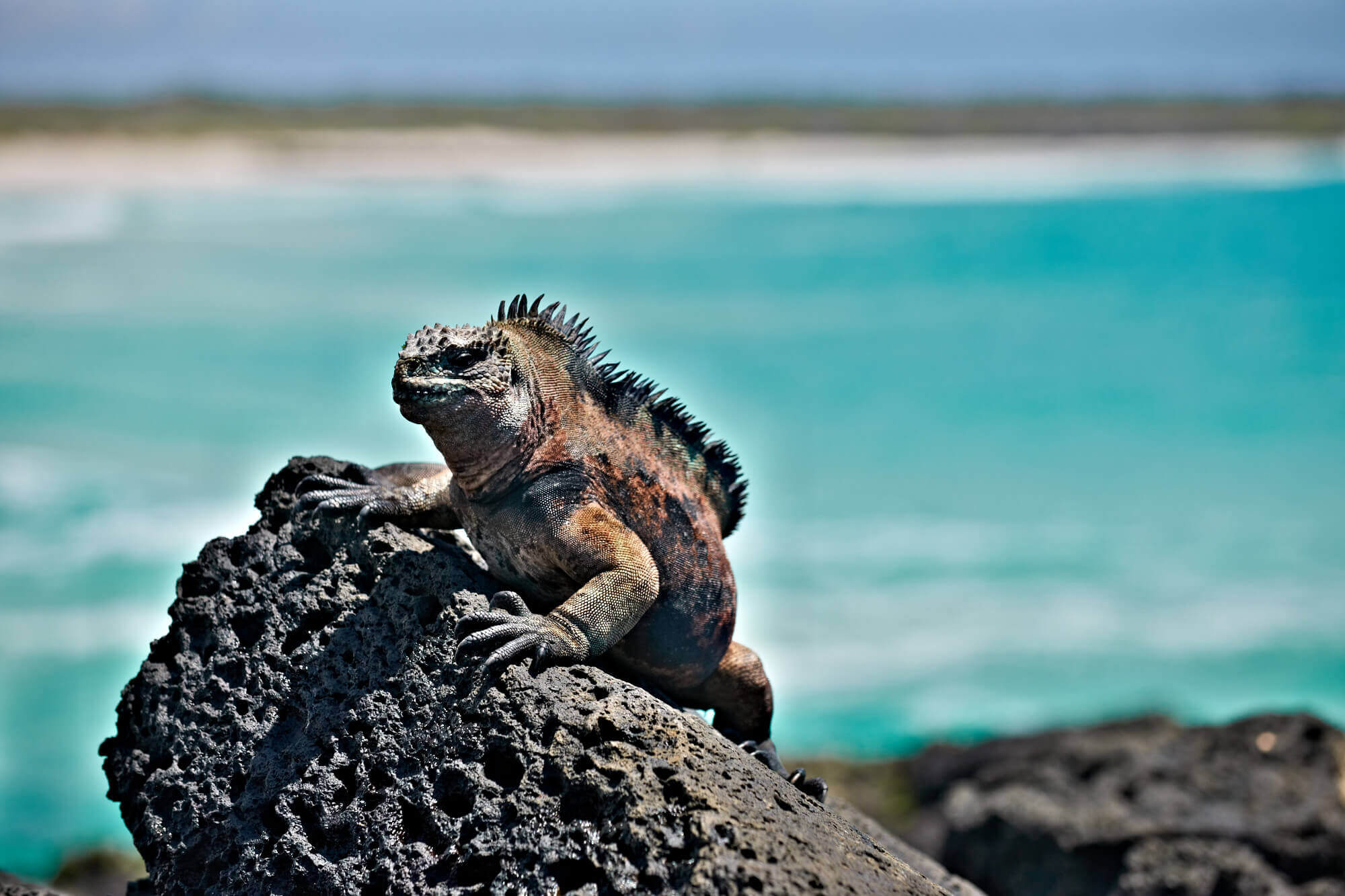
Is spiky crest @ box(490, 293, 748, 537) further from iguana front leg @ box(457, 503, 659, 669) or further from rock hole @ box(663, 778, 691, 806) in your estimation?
rock hole @ box(663, 778, 691, 806)

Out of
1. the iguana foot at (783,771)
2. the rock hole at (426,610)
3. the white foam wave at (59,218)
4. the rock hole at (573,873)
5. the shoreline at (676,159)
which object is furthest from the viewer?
the shoreline at (676,159)

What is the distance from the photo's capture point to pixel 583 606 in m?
3.53

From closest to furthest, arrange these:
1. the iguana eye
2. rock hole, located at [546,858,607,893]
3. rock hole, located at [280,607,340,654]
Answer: rock hole, located at [546,858,607,893], the iguana eye, rock hole, located at [280,607,340,654]

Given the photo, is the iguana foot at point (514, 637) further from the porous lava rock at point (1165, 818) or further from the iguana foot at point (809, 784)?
the porous lava rock at point (1165, 818)

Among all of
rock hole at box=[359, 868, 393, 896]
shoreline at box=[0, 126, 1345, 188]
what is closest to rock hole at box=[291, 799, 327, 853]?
rock hole at box=[359, 868, 393, 896]

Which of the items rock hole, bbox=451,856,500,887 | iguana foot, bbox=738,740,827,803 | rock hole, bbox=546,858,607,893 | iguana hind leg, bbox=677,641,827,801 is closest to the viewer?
rock hole, bbox=546,858,607,893

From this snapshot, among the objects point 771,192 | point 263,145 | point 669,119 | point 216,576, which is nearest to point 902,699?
point 216,576

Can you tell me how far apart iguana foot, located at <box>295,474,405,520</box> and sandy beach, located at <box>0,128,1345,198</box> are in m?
35.1

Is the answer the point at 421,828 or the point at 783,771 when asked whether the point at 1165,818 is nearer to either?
the point at 783,771

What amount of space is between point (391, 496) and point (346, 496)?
0.42ft

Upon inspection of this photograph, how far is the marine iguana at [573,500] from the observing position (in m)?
3.52

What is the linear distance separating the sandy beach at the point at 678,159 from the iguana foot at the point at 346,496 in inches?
1381

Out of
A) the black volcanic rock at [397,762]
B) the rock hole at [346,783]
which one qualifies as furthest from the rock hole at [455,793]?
the rock hole at [346,783]

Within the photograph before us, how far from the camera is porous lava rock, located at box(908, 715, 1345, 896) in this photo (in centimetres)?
626
